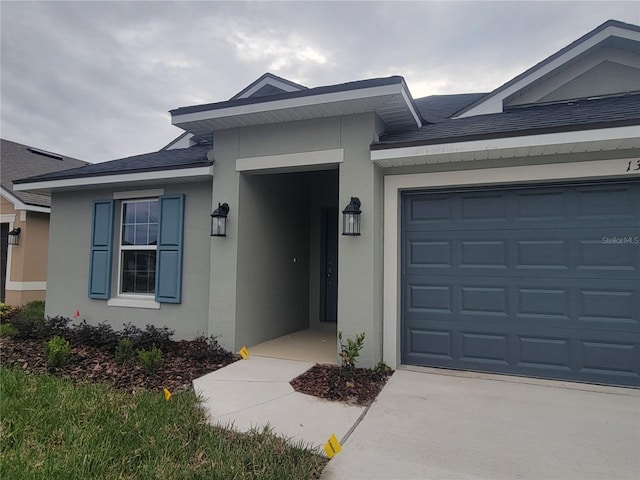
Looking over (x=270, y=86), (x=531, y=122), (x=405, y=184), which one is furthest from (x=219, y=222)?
(x=531, y=122)

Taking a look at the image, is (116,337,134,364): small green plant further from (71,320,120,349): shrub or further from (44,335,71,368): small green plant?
(71,320,120,349): shrub

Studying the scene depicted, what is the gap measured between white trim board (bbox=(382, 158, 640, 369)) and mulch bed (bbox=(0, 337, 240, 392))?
2.27 m

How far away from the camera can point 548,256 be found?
461cm

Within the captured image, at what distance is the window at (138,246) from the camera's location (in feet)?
22.5

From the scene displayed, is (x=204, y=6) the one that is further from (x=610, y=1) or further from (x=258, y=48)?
(x=610, y=1)

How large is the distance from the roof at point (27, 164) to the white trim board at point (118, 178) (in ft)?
12.0

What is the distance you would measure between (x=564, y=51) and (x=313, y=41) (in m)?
5.02

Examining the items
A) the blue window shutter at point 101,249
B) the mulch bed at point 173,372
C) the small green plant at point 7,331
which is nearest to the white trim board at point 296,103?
the blue window shutter at point 101,249

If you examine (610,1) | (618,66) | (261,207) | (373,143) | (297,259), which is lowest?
(297,259)

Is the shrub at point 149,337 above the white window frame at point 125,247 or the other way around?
the other way around

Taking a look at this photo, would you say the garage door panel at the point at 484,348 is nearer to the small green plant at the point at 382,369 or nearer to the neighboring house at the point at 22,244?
the small green plant at the point at 382,369

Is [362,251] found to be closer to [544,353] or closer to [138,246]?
[544,353]

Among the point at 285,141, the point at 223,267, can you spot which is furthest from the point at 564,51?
the point at 223,267

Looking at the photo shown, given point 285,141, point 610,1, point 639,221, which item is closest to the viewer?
point 639,221
